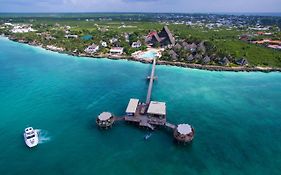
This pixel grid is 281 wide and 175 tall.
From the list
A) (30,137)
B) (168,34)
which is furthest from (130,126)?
(168,34)

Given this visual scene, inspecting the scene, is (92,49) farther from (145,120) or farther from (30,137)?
(30,137)

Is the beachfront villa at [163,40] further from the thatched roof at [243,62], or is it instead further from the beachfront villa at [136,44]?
the thatched roof at [243,62]

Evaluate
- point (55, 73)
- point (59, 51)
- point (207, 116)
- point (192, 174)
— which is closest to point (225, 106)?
point (207, 116)

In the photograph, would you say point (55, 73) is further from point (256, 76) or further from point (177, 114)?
point (256, 76)

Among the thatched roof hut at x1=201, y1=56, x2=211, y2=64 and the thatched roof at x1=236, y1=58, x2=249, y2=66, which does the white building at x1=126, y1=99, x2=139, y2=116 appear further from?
the thatched roof at x1=236, y1=58, x2=249, y2=66

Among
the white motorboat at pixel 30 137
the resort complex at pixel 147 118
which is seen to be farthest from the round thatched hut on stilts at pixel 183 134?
the white motorboat at pixel 30 137
